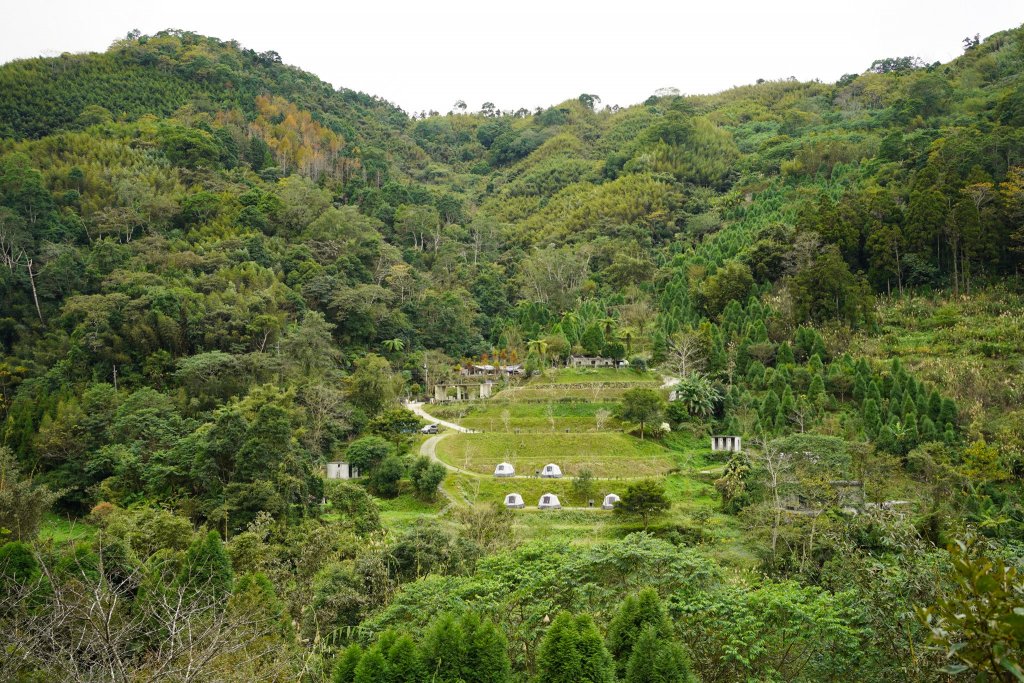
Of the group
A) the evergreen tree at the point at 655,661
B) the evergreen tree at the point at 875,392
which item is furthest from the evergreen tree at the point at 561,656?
the evergreen tree at the point at 875,392

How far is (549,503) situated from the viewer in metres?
27.4

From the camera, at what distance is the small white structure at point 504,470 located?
3031 cm

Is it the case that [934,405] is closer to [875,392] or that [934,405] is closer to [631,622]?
[875,392]

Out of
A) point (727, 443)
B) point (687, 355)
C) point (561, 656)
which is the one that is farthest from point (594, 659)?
point (687, 355)

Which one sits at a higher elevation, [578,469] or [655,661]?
[655,661]

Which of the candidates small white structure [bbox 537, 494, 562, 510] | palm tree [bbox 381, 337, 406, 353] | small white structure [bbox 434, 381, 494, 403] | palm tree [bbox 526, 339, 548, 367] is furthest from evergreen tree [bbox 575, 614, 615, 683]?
palm tree [bbox 381, 337, 406, 353]

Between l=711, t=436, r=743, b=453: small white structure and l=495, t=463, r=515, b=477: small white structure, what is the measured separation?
30.8ft

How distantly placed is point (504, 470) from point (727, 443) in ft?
33.4

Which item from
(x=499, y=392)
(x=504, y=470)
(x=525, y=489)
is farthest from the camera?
(x=499, y=392)

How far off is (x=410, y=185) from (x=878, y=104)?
56.3 meters

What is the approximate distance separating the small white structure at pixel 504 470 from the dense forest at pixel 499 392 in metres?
2.19

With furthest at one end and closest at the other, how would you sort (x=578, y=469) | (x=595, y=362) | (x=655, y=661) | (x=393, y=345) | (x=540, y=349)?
(x=393, y=345)
(x=595, y=362)
(x=540, y=349)
(x=578, y=469)
(x=655, y=661)

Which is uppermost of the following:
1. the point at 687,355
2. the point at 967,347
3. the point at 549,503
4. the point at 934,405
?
the point at 967,347

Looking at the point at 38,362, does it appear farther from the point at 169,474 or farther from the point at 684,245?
the point at 684,245
